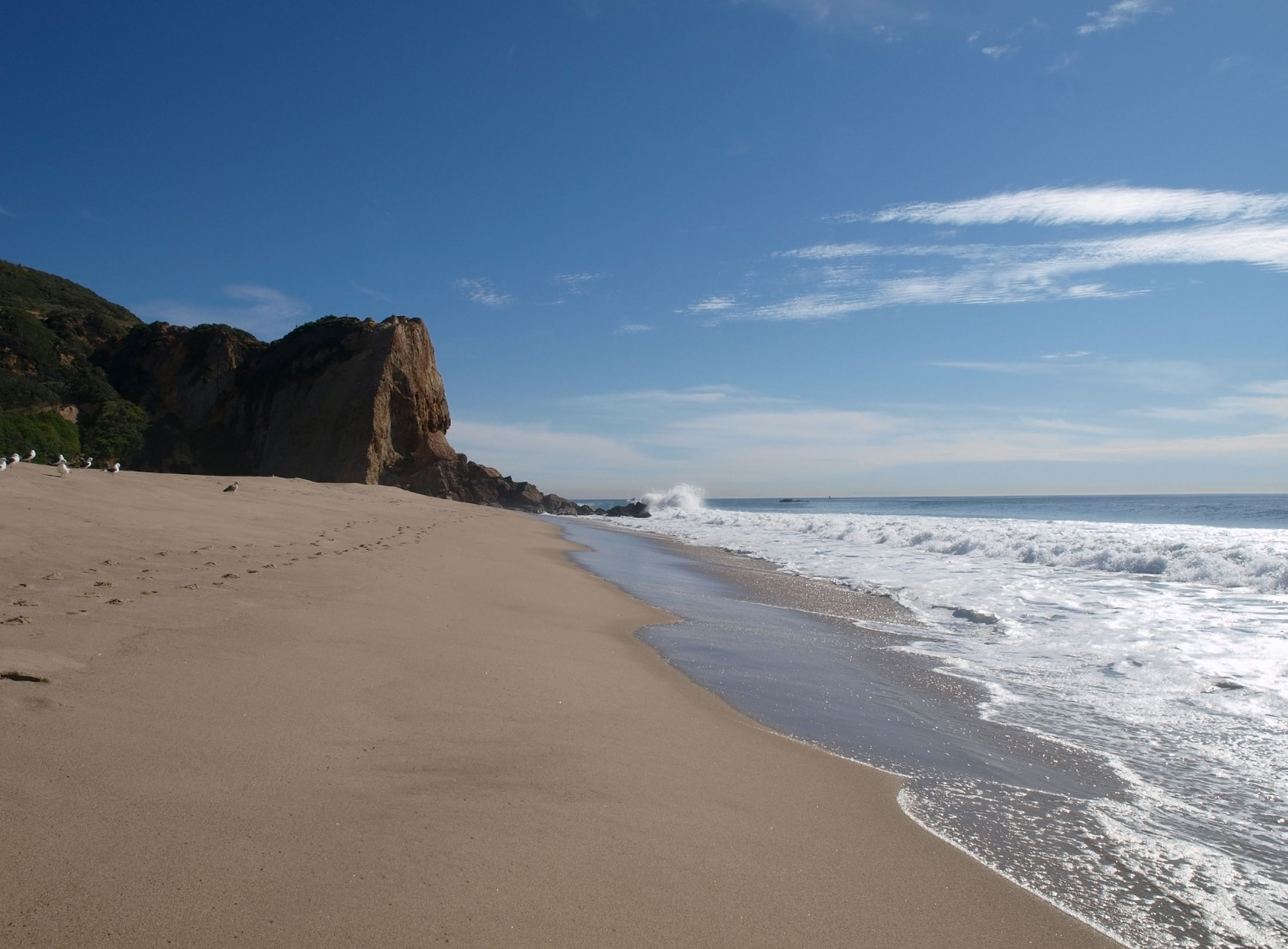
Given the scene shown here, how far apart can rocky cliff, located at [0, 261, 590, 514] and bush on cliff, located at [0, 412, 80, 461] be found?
18.7ft

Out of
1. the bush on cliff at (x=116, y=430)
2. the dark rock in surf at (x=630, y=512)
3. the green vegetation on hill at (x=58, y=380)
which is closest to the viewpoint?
the green vegetation on hill at (x=58, y=380)

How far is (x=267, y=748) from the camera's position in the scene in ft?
9.05

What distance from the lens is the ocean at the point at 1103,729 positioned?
2709 millimetres

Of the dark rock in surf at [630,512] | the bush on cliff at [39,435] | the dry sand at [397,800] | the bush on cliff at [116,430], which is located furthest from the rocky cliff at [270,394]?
the dry sand at [397,800]

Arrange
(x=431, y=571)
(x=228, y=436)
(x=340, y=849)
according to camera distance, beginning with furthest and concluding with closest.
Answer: (x=228, y=436)
(x=431, y=571)
(x=340, y=849)

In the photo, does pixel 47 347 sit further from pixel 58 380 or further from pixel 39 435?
pixel 39 435

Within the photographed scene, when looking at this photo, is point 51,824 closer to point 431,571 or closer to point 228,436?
point 431,571

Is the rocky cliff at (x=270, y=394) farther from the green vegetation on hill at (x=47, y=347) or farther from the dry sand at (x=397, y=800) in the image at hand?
the dry sand at (x=397, y=800)

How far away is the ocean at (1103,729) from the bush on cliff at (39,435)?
24077 mm

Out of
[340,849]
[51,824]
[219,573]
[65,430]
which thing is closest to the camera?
[51,824]

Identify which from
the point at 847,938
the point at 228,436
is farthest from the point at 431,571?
the point at 228,436

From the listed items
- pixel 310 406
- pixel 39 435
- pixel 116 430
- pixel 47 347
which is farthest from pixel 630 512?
pixel 47 347

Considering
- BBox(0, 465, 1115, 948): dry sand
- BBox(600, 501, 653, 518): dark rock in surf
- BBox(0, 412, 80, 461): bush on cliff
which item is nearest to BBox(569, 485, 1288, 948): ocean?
BBox(0, 465, 1115, 948): dry sand

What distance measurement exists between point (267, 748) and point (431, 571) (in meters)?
5.40
